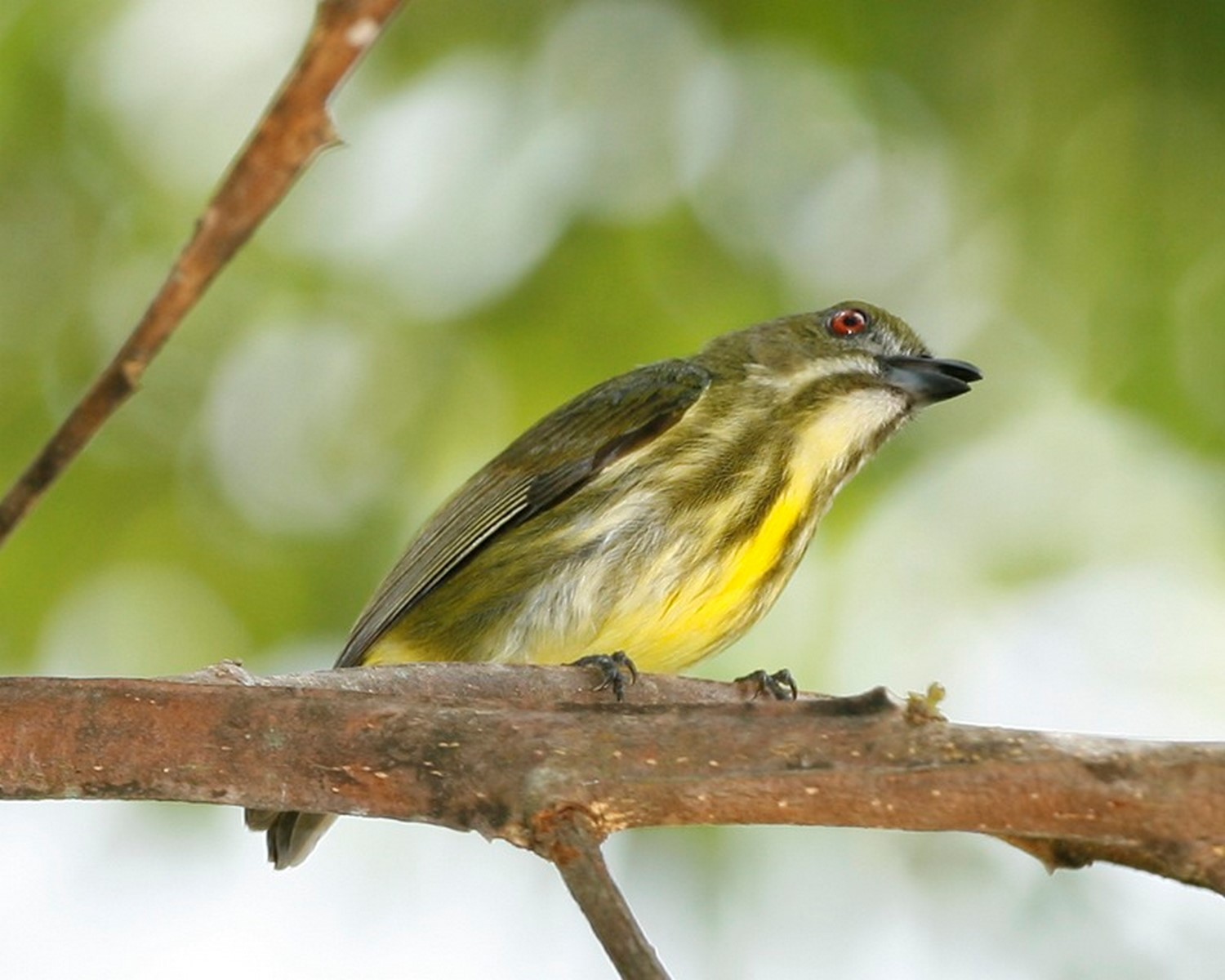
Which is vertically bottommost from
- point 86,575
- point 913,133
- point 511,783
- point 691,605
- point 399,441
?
point 511,783

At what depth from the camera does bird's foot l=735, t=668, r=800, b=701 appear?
3.43 m

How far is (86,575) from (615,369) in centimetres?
162

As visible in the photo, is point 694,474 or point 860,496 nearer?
point 694,474

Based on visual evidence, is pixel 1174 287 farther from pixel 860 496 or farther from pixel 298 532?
pixel 298 532

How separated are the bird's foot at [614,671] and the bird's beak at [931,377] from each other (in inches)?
64.1

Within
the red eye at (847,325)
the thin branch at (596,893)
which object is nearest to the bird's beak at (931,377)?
the red eye at (847,325)

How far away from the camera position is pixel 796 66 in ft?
17.9

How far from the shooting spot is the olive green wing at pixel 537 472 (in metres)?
4.27

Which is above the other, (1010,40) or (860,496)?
(1010,40)

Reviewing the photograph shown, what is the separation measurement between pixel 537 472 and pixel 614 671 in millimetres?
1326

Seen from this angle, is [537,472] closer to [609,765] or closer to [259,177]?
[609,765]

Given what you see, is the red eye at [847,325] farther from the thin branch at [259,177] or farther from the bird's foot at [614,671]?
the thin branch at [259,177]

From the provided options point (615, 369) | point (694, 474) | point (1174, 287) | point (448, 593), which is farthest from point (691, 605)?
point (1174, 287)

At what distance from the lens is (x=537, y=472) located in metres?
4.41
